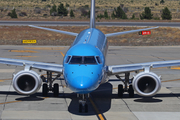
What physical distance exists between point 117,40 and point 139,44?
5.39m

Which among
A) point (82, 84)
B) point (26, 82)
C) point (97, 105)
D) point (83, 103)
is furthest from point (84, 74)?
point (26, 82)

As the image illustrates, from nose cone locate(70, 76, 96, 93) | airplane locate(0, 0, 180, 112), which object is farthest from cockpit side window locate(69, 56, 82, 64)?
nose cone locate(70, 76, 96, 93)

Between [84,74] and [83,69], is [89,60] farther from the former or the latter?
[84,74]

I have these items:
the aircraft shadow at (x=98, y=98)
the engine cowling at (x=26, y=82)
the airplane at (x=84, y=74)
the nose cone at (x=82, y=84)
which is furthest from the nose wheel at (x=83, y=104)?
the engine cowling at (x=26, y=82)

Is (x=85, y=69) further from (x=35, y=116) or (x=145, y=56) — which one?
(x=145, y=56)

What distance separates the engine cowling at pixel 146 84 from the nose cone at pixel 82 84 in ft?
11.9

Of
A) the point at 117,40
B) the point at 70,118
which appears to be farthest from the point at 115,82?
the point at 117,40

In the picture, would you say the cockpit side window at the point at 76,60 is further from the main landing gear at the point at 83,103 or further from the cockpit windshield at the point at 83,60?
the main landing gear at the point at 83,103

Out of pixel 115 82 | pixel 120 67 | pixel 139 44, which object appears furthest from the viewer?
pixel 139 44

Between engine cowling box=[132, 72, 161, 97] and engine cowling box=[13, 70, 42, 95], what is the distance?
17.8 feet

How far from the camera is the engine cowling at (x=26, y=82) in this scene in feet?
58.6

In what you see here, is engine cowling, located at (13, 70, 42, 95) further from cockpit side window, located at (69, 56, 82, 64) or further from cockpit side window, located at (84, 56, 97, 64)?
cockpit side window, located at (84, 56, 97, 64)

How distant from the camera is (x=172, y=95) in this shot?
21.1 metres

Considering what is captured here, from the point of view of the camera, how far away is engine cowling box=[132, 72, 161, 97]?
1755 cm
